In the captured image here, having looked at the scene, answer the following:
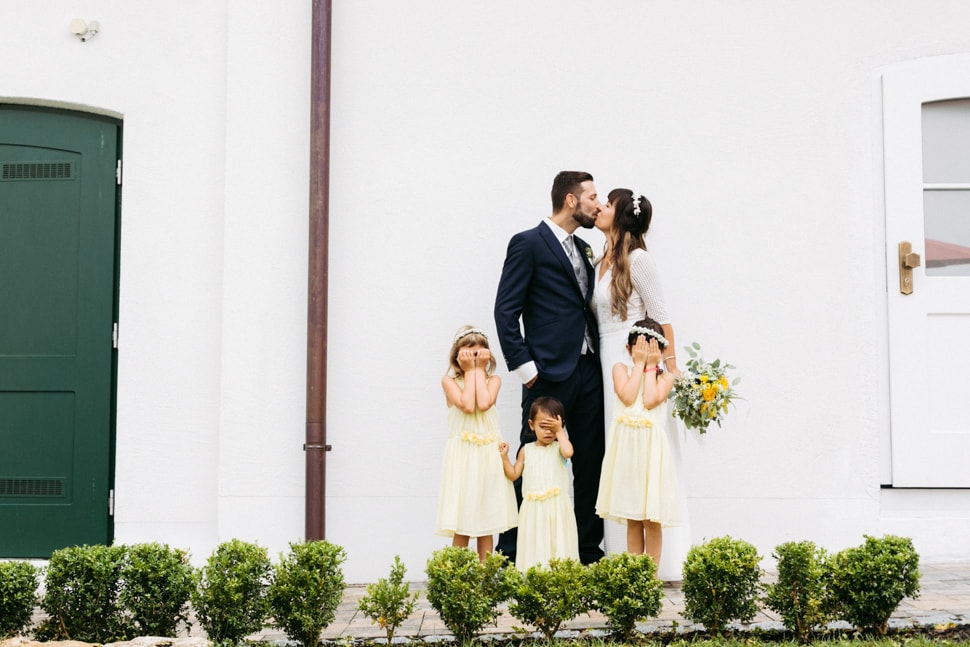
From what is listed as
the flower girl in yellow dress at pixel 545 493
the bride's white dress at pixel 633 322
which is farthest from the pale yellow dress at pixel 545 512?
the bride's white dress at pixel 633 322

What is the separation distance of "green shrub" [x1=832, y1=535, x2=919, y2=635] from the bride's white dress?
1.23m

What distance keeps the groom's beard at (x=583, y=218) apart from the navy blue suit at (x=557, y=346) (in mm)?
164

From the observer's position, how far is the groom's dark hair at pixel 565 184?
5.21m

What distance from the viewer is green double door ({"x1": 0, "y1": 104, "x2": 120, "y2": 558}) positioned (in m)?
5.75

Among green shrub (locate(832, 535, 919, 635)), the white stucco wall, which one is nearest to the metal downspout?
the white stucco wall

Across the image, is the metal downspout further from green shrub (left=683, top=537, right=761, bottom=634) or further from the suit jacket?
green shrub (left=683, top=537, right=761, bottom=634)

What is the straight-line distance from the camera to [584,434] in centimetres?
519

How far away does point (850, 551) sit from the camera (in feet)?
12.7

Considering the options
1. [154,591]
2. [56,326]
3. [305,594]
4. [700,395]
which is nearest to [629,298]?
[700,395]

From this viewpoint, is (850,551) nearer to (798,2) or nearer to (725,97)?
(725,97)

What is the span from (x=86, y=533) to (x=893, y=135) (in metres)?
4.99

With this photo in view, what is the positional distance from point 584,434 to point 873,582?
1.73 m

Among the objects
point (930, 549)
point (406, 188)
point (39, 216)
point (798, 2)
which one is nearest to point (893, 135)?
point (798, 2)

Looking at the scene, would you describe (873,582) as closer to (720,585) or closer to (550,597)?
(720,585)
